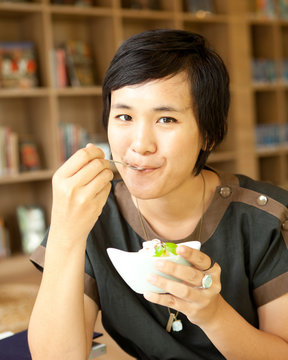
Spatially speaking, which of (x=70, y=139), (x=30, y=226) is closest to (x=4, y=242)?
(x=30, y=226)

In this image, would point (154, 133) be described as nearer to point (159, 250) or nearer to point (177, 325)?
point (159, 250)

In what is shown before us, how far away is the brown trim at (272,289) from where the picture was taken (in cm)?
131

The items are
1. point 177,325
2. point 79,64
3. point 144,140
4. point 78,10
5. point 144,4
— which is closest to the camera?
point 144,140

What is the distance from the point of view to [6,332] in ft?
4.79

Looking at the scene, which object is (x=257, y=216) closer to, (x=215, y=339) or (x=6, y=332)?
(x=215, y=339)

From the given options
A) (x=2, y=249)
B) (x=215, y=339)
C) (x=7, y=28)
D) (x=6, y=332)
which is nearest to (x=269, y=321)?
(x=215, y=339)

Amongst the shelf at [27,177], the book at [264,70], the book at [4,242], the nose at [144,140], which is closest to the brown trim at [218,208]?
the nose at [144,140]

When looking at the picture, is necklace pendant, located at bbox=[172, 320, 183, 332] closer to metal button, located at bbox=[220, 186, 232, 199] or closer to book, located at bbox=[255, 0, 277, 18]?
metal button, located at bbox=[220, 186, 232, 199]

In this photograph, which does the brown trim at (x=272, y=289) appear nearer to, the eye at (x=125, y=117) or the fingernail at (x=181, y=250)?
the fingernail at (x=181, y=250)

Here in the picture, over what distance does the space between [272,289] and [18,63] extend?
3.06 m

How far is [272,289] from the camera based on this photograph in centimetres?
133

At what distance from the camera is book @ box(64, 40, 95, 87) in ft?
13.6

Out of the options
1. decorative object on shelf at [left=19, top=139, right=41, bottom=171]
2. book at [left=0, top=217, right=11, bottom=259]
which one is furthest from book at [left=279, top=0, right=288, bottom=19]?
book at [left=0, top=217, right=11, bottom=259]

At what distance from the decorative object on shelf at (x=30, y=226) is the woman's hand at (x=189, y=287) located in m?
3.00
